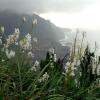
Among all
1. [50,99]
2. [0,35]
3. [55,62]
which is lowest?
[50,99]

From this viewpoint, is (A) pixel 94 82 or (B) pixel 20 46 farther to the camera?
(A) pixel 94 82

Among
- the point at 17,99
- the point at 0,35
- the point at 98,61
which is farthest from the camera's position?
the point at 0,35

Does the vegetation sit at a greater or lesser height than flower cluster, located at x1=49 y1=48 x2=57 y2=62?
lesser

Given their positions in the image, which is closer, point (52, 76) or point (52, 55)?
point (52, 76)

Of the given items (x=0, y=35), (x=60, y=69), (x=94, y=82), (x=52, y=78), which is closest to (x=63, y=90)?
(x=52, y=78)

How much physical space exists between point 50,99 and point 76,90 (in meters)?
1.70

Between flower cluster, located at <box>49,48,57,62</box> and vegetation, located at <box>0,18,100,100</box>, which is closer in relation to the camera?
vegetation, located at <box>0,18,100,100</box>

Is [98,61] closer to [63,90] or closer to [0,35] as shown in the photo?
[63,90]

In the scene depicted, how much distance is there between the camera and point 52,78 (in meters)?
8.24

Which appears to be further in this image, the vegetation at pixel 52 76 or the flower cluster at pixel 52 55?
the flower cluster at pixel 52 55

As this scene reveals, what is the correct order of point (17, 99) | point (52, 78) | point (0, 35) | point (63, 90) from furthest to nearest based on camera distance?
point (0, 35), point (52, 78), point (63, 90), point (17, 99)

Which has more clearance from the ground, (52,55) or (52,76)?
(52,55)

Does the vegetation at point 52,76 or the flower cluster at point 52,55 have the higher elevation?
the flower cluster at point 52,55

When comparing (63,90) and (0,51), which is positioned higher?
(0,51)
